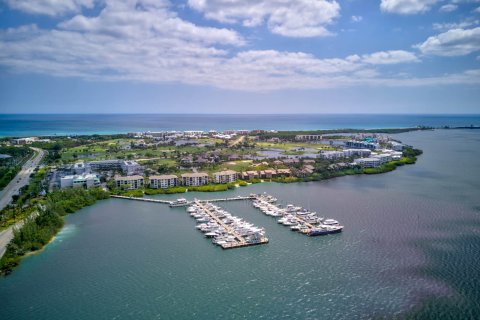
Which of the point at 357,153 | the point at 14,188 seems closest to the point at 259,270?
the point at 14,188

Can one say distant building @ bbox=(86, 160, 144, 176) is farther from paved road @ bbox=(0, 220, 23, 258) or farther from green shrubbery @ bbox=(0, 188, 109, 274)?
paved road @ bbox=(0, 220, 23, 258)

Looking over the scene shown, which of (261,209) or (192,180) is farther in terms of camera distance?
(192,180)

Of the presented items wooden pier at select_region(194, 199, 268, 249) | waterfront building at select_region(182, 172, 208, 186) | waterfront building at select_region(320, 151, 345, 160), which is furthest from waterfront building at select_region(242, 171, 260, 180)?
waterfront building at select_region(320, 151, 345, 160)

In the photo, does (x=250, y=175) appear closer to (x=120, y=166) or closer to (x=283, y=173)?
(x=283, y=173)

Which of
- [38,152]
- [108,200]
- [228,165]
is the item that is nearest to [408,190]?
[228,165]

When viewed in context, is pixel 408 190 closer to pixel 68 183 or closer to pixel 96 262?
pixel 96 262
